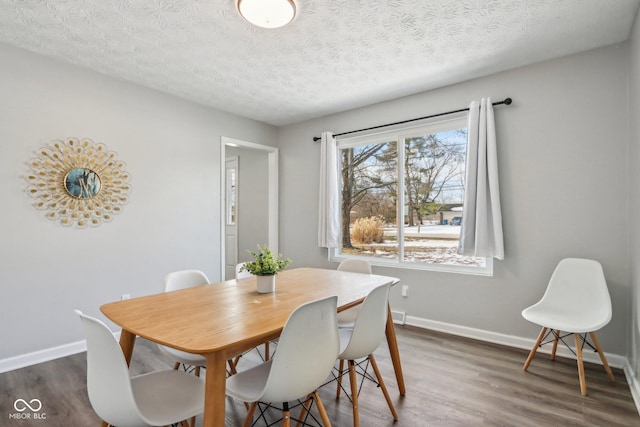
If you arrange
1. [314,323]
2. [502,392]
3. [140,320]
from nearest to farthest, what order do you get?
[314,323] < [140,320] < [502,392]

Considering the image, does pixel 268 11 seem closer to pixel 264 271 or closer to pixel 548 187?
pixel 264 271

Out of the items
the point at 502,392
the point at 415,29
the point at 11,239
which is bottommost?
the point at 502,392

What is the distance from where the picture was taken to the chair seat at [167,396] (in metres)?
1.24

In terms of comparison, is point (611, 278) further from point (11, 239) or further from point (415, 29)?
point (11, 239)

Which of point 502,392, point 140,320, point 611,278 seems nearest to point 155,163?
point 140,320

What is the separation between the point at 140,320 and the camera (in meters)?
1.44

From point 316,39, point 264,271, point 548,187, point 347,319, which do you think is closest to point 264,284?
point 264,271

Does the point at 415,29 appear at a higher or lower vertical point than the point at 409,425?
higher

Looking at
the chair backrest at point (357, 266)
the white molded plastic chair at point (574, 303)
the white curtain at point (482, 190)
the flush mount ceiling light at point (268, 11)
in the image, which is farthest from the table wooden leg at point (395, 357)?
the flush mount ceiling light at point (268, 11)

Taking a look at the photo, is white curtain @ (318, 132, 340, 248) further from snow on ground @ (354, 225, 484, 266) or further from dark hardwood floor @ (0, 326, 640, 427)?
dark hardwood floor @ (0, 326, 640, 427)

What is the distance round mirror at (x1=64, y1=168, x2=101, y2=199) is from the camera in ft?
9.44

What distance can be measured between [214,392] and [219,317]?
384 mm

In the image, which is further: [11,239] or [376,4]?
[11,239]

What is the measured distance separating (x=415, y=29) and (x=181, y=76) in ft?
7.06
